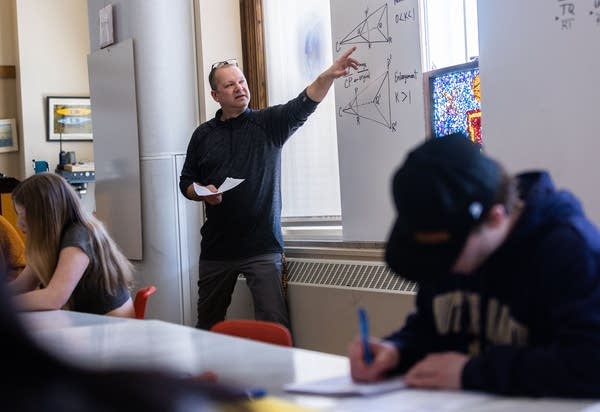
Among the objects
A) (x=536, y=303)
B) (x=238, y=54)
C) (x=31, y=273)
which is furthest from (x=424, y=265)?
(x=238, y=54)

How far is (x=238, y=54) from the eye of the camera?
519 centimetres

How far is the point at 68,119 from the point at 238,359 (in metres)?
6.43

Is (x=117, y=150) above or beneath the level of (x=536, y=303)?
above

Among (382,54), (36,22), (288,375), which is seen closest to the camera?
(288,375)

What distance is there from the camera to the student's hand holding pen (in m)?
Answer: 1.77

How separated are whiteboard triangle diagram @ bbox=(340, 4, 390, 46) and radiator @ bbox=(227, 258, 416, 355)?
1044 mm

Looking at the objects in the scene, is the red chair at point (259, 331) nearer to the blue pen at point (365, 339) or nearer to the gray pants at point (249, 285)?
the blue pen at point (365, 339)

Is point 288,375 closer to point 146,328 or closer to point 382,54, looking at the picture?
point 146,328

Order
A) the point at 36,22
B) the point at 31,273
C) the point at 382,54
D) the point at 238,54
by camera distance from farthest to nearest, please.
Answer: the point at 36,22, the point at 238,54, the point at 382,54, the point at 31,273

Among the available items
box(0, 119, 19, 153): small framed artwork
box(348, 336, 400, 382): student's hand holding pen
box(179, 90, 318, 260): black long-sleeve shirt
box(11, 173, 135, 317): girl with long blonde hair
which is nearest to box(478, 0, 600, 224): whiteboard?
box(348, 336, 400, 382): student's hand holding pen

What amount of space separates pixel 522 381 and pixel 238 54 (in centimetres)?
392

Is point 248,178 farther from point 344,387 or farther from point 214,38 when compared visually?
point 344,387

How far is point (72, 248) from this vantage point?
3.31m

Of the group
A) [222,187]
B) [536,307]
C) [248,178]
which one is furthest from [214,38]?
[536,307]
